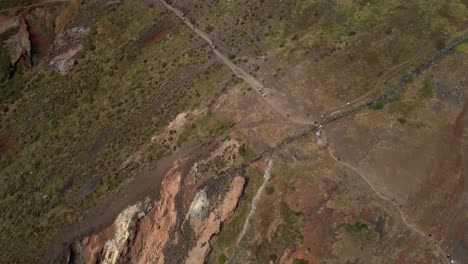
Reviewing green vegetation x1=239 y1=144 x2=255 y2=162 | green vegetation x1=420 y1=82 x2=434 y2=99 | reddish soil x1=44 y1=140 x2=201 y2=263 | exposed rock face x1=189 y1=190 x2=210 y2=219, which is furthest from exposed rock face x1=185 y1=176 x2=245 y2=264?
green vegetation x1=420 y1=82 x2=434 y2=99

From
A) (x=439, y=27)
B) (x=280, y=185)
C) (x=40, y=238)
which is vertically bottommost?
(x=40, y=238)

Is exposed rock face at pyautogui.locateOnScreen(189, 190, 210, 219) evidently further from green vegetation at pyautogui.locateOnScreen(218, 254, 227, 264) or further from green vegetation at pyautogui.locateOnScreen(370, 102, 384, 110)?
green vegetation at pyautogui.locateOnScreen(370, 102, 384, 110)

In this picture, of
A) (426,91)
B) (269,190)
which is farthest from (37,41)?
(426,91)

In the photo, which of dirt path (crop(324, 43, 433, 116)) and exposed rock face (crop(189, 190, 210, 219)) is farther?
dirt path (crop(324, 43, 433, 116))

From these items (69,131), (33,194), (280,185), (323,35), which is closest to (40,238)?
(33,194)

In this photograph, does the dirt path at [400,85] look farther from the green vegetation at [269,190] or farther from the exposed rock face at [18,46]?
the exposed rock face at [18,46]

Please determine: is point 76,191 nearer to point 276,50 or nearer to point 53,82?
point 53,82
